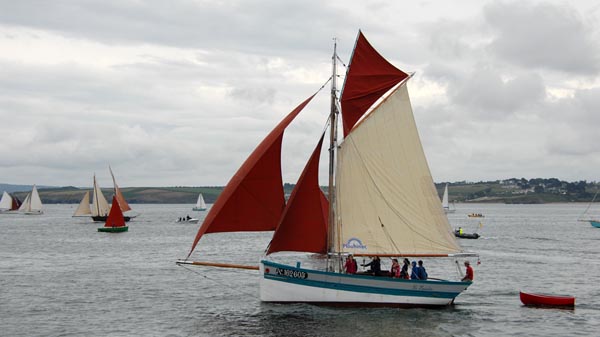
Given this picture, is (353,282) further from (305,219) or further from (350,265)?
(305,219)

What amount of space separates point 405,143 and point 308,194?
6389mm

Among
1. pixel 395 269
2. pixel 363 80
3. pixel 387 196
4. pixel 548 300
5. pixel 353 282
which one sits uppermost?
pixel 363 80

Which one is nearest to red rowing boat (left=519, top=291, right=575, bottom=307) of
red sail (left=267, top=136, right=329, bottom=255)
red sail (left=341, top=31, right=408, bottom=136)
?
red sail (left=267, top=136, right=329, bottom=255)

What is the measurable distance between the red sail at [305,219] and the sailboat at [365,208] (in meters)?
0.06

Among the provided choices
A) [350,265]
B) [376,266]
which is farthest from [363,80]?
[376,266]

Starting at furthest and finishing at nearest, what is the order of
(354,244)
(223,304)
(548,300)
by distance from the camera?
1. (223,304)
2. (548,300)
3. (354,244)

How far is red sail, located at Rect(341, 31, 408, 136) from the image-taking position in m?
40.3

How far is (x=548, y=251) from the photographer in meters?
85.6

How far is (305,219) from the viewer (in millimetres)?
40062

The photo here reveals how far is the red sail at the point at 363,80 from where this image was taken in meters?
40.3

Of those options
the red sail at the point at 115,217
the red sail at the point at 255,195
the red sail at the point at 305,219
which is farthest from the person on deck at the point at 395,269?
the red sail at the point at 115,217

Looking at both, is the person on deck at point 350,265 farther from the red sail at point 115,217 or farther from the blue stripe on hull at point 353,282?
the red sail at point 115,217

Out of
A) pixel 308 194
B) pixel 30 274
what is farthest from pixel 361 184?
pixel 30 274

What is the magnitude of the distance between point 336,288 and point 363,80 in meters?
11.9
